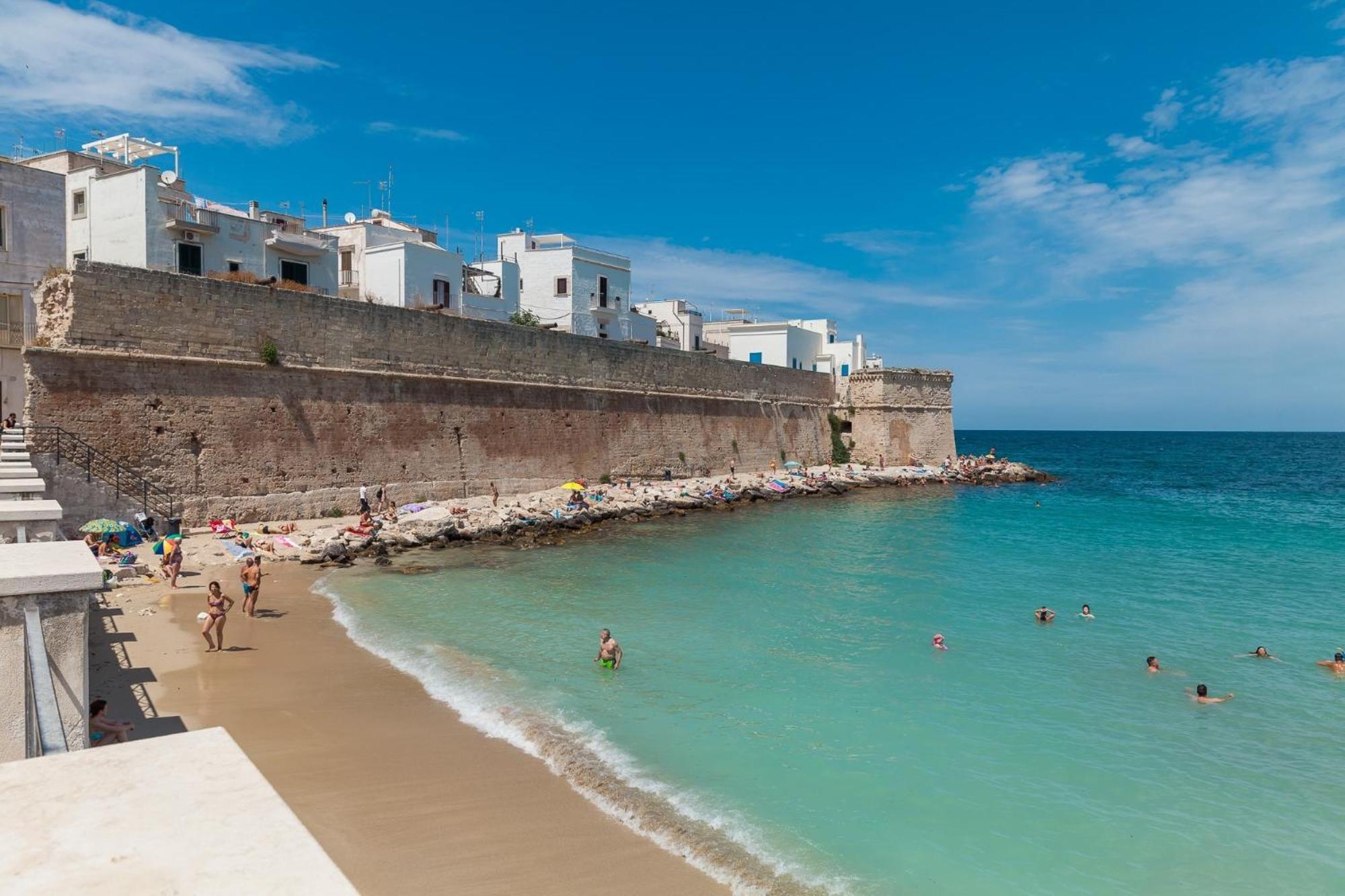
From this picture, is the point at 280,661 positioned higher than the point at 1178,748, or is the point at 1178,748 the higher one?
the point at 280,661

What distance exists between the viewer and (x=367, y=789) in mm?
6430

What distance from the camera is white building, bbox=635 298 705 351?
43.1 meters

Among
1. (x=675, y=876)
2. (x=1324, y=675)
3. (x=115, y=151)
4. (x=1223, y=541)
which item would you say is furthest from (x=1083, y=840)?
(x=115, y=151)

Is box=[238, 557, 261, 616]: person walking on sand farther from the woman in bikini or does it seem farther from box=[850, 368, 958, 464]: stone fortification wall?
box=[850, 368, 958, 464]: stone fortification wall

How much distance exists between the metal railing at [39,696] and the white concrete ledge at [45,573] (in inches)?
3.1

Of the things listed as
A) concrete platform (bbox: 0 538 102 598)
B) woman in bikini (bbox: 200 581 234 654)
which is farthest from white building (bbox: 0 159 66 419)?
concrete platform (bbox: 0 538 102 598)

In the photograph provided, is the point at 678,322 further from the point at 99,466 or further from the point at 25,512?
the point at 25,512

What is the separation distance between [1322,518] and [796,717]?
104ft

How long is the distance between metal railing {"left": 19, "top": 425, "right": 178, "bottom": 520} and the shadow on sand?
189 inches

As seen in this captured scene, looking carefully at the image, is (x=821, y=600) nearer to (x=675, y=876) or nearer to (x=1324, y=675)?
(x=1324, y=675)

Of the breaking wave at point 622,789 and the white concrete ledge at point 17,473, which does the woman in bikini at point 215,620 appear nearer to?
the breaking wave at point 622,789

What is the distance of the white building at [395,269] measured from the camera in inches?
1062

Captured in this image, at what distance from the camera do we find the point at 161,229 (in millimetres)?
20672

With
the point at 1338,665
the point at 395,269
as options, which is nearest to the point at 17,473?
the point at 1338,665
